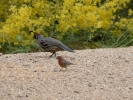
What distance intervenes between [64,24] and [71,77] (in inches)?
146

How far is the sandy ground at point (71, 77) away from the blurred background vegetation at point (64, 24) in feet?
6.08

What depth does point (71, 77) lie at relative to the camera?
833 centimetres

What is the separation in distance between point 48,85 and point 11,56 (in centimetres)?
218

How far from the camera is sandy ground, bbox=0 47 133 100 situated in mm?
7555

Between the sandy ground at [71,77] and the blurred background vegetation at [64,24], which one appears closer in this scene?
the sandy ground at [71,77]

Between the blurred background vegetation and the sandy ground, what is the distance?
1853 millimetres

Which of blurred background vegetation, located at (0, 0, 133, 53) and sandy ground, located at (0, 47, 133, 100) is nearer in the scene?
sandy ground, located at (0, 47, 133, 100)

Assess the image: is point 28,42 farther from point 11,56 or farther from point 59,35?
point 11,56

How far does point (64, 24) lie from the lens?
11914 millimetres

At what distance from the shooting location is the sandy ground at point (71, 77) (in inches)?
297

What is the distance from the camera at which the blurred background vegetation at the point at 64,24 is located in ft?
38.8

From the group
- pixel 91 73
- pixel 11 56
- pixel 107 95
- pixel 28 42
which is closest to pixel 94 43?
pixel 28 42

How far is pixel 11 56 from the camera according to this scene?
392 inches

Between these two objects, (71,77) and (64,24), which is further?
(64,24)
